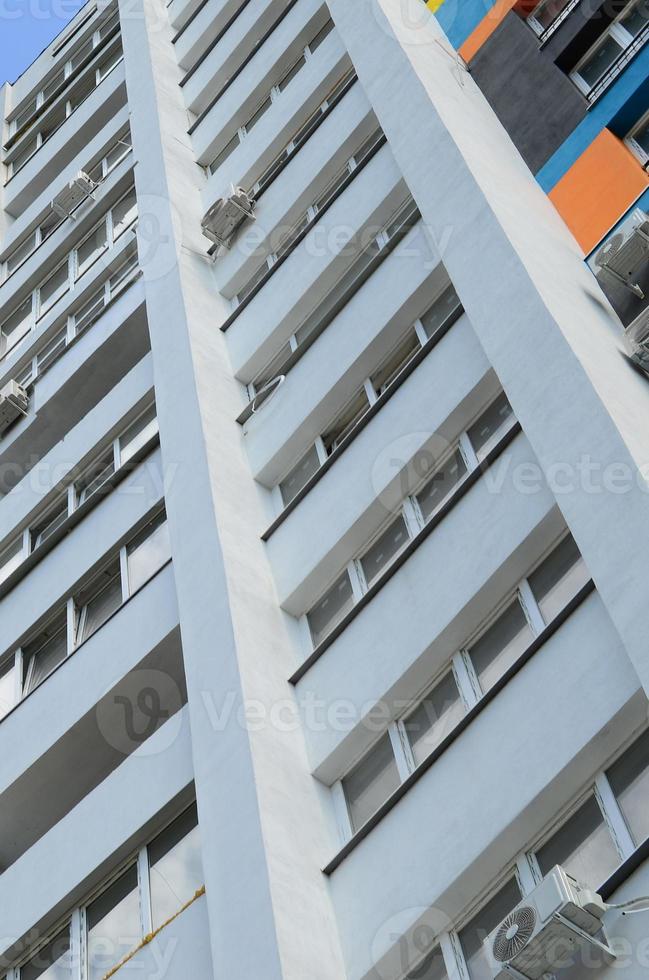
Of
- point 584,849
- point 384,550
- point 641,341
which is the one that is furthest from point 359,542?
point 584,849

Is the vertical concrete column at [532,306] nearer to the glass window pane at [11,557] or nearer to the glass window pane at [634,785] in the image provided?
the glass window pane at [634,785]

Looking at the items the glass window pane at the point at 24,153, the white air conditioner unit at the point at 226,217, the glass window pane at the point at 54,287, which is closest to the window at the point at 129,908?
the white air conditioner unit at the point at 226,217

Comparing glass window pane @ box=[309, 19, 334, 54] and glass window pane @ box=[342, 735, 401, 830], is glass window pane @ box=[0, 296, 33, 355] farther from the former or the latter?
glass window pane @ box=[342, 735, 401, 830]

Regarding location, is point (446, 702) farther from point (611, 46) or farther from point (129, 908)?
point (611, 46)

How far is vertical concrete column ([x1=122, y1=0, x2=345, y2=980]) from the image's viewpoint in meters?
9.52

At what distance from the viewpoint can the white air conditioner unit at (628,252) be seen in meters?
12.8

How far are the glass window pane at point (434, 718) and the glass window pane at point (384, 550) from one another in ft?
5.72

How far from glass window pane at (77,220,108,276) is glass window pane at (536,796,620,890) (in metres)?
17.0

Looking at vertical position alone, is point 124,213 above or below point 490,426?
below

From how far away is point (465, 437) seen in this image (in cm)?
1248

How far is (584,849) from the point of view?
8961mm

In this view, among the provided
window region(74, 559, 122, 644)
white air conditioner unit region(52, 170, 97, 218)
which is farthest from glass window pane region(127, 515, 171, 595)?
white air conditioner unit region(52, 170, 97, 218)

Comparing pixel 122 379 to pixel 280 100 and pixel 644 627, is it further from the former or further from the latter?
pixel 644 627

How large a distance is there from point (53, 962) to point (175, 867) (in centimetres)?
157
